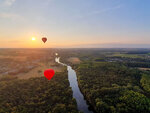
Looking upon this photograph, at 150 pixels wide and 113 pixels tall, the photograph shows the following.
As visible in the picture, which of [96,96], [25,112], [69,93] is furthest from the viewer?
[69,93]

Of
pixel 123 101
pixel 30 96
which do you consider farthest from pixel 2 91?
pixel 123 101

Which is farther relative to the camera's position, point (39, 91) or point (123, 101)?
point (39, 91)

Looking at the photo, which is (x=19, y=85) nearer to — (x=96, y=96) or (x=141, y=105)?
(x=96, y=96)

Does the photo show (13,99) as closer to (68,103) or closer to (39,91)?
(39,91)

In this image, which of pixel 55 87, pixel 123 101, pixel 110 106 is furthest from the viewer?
pixel 55 87

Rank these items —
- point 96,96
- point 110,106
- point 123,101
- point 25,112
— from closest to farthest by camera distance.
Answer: point 25,112, point 110,106, point 123,101, point 96,96

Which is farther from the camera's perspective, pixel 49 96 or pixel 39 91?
pixel 39 91

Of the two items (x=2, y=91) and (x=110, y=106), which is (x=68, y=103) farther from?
(x=2, y=91)

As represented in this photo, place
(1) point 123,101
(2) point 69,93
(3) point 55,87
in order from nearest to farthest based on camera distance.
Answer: (1) point 123,101 < (2) point 69,93 < (3) point 55,87

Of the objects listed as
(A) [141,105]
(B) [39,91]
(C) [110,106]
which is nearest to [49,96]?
(B) [39,91]
